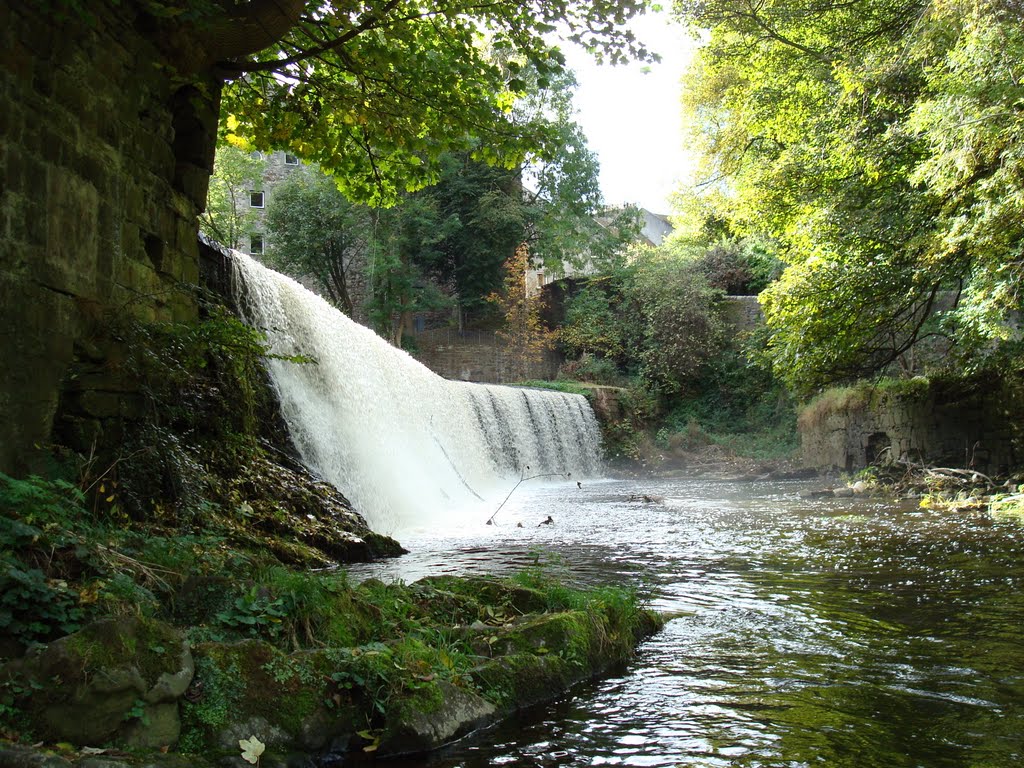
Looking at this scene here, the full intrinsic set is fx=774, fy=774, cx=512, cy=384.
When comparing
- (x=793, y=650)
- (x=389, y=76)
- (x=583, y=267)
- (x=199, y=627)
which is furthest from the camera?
(x=583, y=267)

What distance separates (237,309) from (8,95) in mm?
5216

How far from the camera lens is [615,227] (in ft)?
108

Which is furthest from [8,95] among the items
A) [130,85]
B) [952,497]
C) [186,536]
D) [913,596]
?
[952,497]

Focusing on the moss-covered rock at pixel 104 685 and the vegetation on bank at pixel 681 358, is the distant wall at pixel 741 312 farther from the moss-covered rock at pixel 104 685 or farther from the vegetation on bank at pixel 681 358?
the moss-covered rock at pixel 104 685

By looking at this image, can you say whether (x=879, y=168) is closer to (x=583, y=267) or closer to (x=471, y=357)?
(x=471, y=357)

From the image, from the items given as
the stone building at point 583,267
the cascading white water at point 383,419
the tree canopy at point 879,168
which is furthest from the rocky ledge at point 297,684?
the stone building at point 583,267

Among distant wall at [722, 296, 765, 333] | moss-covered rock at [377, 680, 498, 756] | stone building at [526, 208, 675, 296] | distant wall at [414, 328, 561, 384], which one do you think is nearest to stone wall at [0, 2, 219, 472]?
moss-covered rock at [377, 680, 498, 756]

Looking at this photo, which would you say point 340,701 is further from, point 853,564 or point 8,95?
point 853,564

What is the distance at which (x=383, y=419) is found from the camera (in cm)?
1262

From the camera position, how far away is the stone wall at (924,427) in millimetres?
12688

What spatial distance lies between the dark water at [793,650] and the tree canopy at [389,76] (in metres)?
3.95

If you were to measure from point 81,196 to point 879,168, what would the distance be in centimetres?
1069

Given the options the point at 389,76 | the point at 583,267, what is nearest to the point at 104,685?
the point at 389,76

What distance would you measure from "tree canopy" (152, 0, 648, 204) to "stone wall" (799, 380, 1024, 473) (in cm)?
974
